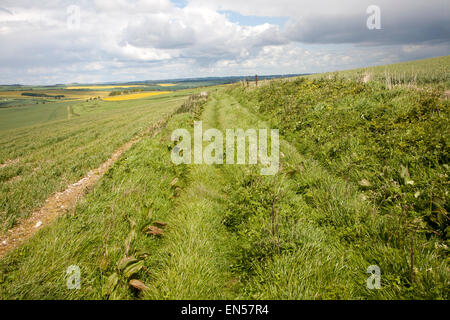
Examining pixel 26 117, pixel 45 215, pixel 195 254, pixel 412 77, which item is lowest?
pixel 45 215

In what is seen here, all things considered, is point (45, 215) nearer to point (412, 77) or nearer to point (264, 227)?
point (264, 227)

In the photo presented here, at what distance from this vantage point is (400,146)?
5.39m

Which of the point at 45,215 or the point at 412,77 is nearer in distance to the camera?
the point at 45,215

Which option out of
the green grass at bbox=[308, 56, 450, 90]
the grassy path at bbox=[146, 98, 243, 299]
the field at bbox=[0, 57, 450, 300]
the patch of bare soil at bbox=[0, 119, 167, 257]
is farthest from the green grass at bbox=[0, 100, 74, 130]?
the green grass at bbox=[308, 56, 450, 90]

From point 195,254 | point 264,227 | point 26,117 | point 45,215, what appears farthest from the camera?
point 26,117

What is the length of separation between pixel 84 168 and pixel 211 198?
8062mm

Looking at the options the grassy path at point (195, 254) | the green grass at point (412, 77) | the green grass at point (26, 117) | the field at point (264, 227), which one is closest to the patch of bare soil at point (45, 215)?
the field at point (264, 227)

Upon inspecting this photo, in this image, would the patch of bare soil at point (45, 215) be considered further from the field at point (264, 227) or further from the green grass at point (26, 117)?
the green grass at point (26, 117)

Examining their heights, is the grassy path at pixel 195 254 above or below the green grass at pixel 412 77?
below

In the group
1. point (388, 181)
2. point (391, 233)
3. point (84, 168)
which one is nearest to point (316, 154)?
point (388, 181)

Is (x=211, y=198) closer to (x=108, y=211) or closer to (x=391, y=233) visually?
(x=108, y=211)

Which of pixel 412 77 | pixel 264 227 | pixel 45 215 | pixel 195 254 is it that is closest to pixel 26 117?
pixel 45 215

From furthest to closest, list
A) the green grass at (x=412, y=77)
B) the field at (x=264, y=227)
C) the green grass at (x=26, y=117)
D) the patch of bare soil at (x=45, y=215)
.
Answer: the green grass at (x=26, y=117), the green grass at (x=412, y=77), the patch of bare soil at (x=45, y=215), the field at (x=264, y=227)
